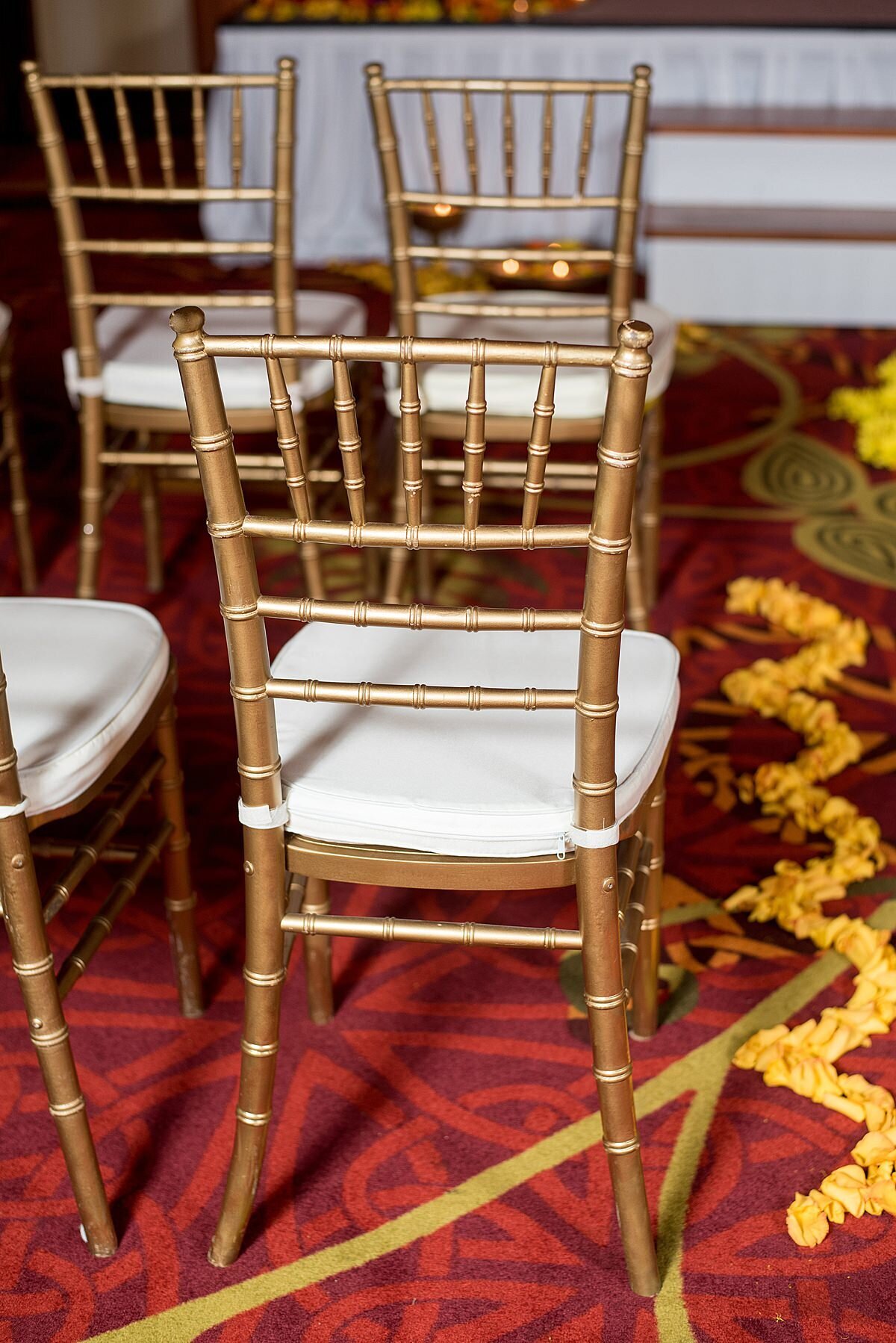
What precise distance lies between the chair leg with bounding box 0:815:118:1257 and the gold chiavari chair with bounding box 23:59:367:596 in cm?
100

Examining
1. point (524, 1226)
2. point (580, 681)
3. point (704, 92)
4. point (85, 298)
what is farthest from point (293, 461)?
point (704, 92)

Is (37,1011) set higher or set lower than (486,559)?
higher

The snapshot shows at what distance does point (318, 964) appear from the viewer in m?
1.78

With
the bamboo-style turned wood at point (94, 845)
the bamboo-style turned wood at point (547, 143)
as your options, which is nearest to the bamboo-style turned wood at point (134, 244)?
the bamboo-style turned wood at point (547, 143)

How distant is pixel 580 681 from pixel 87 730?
536 millimetres

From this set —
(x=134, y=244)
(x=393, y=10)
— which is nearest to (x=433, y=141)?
(x=134, y=244)

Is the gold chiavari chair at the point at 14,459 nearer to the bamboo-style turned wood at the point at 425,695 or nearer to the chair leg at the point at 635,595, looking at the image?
the chair leg at the point at 635,595

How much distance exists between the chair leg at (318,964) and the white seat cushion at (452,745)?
0.31 m

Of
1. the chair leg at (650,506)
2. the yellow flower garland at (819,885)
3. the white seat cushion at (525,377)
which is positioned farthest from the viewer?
the chair leg at (650,506)

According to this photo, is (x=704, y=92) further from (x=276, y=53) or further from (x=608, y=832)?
(x=608, y=832)

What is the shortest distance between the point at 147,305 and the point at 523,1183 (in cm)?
164

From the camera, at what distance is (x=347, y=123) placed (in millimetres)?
5152

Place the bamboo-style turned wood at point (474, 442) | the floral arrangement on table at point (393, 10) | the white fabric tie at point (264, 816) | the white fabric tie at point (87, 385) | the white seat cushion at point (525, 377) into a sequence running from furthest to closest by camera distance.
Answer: the floral arrangement on table at point (393, 10) → the white fabric tie at point (87, 385) → the white seat cushion at point (525, 377) → the white fabric tie at point (264, 816) → the bamboo-style turned wood at point (474, 442)

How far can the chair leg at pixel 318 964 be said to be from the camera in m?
1.68
